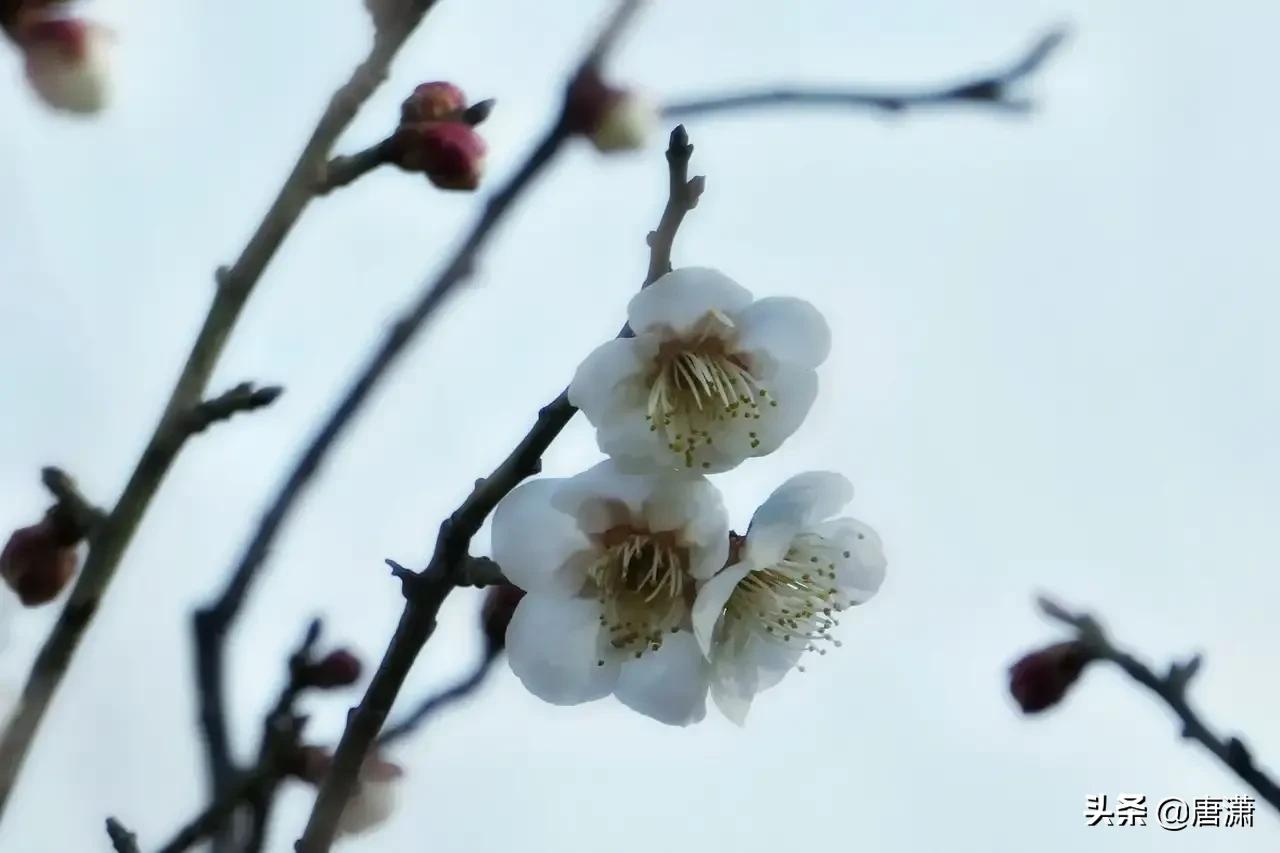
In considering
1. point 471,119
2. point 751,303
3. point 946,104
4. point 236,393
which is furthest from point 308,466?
point 946,104

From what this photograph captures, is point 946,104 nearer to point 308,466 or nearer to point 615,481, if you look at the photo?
point 615,481

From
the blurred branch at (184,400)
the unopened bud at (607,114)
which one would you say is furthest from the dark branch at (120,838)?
the unopened bud at (607,114)

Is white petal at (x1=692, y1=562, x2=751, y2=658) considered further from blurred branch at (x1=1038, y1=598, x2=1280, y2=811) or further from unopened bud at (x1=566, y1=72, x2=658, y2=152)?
blurred branch at (x1=1038, y1=598, x2=1280, y2=811)

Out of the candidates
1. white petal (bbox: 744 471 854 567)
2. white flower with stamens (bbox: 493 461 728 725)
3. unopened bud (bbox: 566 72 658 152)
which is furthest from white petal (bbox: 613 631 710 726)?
unopened bud (bbox: 566 72 658 152)

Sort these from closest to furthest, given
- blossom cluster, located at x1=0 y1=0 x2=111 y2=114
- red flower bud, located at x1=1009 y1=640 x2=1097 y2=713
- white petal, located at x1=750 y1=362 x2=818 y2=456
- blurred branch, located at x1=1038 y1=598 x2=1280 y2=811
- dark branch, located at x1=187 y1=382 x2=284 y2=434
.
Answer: dark branch, located at x1=187 y1=382 x2=284 y2=434 < white petal, located at x1=750 y1=362 x2=818 y2=456 < blossom cluster, located at x1=0 y1=0 x2=111 y2=114 < blurred branch, located at x1=1038 y1=598 x2=1280 y2=811 < red flower bud, located at x1=1009 y1=640 x2=1097 y2=713

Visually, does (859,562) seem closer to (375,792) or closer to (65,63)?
(375,792)

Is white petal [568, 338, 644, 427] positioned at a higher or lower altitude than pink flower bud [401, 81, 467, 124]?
lower

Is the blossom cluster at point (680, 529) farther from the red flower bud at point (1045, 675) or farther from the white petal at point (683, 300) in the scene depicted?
the red flower bud at point (1045, 675)
